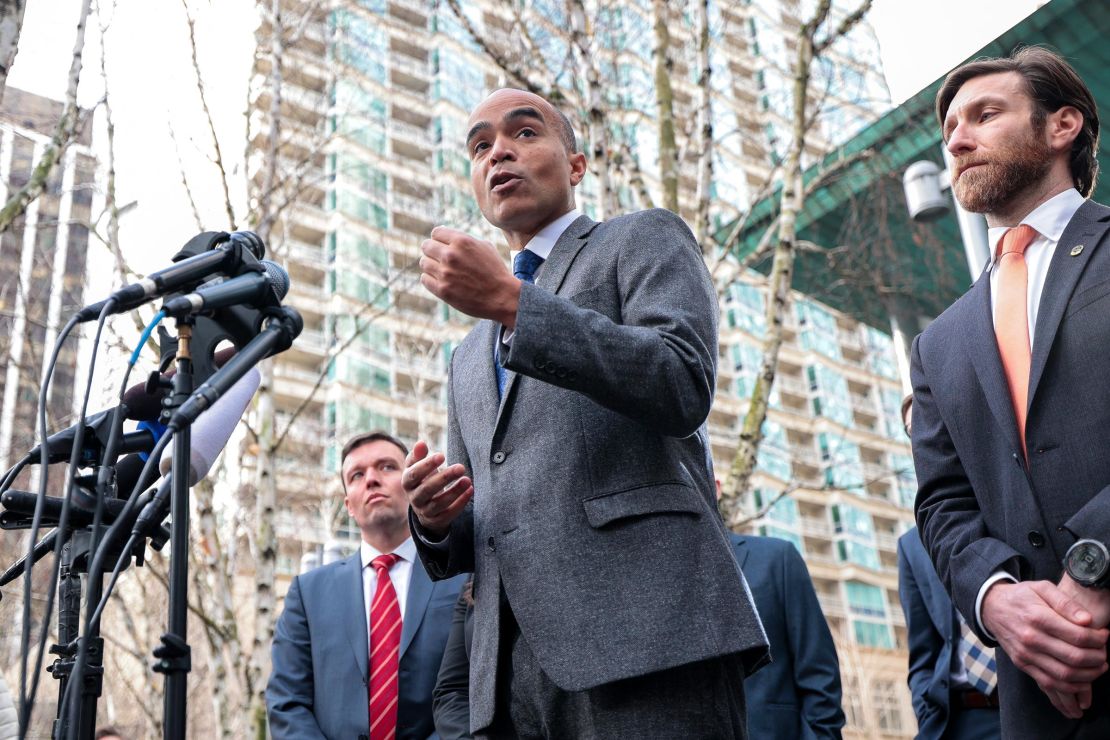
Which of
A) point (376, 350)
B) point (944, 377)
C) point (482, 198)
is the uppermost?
point (376, 350)

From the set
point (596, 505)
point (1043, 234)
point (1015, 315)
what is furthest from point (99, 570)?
point (1043, 234)

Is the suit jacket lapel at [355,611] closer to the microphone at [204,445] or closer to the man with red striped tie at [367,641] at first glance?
the man with red striped tie at [367,641]

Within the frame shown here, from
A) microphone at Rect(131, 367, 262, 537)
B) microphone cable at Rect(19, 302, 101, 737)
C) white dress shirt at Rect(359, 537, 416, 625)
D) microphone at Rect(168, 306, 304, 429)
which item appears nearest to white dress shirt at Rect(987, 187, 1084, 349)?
microphone at Rect(168, 306, 304, 429)

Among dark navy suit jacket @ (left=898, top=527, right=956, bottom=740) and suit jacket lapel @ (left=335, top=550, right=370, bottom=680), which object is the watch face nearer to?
dark navy suit jacket @ (left=898, top=527, right=956, bottom=740)

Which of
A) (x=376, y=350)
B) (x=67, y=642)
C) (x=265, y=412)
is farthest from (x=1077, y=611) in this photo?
(x=376, y=350)

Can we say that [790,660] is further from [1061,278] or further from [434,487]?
[434,487]

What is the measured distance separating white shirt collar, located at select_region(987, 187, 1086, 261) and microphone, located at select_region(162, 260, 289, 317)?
187cm

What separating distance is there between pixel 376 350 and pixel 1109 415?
39.9 m

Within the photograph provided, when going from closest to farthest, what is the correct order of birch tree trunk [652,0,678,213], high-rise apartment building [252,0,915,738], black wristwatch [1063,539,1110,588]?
black wristwatch [1063,539,1110,588] → birch tree trunk [652,0,678,213] → high-rise apartment building [252,0,915,738]

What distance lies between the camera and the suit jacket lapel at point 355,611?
4859mm

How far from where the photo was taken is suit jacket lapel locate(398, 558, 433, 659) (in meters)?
4.90

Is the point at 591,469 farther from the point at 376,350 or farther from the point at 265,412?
the point at 376,350

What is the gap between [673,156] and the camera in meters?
8.22

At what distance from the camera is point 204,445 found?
283 cm
